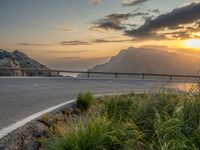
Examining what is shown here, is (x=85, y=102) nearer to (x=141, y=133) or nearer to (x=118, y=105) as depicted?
(x=118, y=105)

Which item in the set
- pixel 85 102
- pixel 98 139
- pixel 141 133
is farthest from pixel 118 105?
pixel 98 139

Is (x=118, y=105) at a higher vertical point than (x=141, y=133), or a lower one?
higher

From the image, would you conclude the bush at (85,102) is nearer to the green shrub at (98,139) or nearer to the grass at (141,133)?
the grass at (141,133)

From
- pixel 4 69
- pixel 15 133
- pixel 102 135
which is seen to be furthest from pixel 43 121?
pixel 4 69

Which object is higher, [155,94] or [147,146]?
[155,94]

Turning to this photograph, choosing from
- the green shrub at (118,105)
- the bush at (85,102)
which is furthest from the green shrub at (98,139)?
the bush at (85,102)

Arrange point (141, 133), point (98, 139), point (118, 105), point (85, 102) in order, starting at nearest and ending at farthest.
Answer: point (98, 139) → point (141, 133) → point (118, 105) → point (85, 102)

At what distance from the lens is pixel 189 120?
9055mm

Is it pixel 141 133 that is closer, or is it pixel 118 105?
pixel 141 133

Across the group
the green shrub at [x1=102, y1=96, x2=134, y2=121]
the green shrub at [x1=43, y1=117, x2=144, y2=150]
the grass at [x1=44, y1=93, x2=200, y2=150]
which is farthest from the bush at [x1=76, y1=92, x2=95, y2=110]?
the green shrub at [x1=43, y1=117, x2=144, y2=150]

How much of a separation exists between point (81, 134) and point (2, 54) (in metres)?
49.3

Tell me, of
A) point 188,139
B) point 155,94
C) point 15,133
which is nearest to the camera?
point 188,139

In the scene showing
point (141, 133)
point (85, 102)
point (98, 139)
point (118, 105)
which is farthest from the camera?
point (85, 102)

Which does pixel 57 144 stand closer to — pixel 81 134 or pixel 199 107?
pixel 81 134
